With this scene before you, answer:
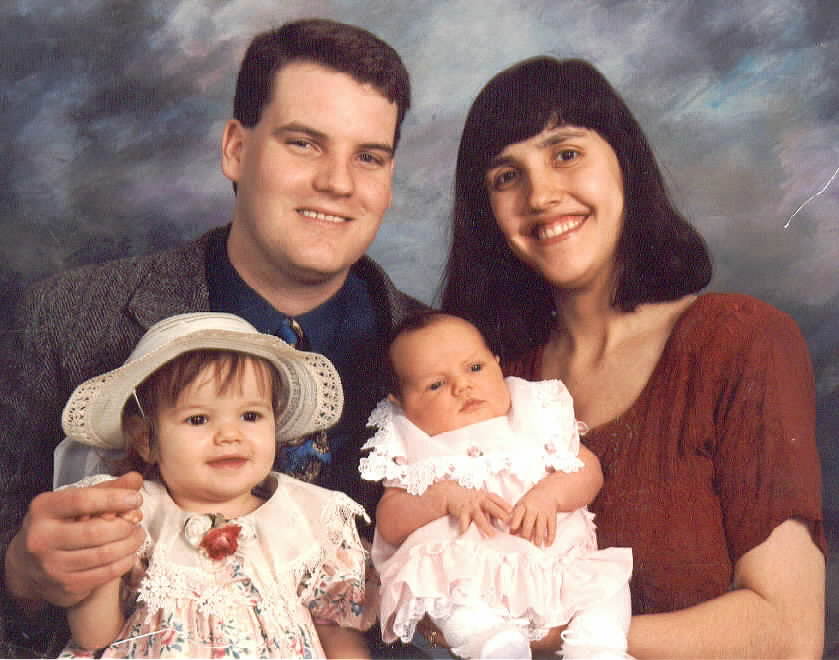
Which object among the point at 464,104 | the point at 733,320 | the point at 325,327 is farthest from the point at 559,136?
the point at 325,327

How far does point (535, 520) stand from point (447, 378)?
0.42 metres

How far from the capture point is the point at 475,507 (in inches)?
85.4

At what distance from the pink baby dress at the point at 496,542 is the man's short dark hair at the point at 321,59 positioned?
34.6 inches

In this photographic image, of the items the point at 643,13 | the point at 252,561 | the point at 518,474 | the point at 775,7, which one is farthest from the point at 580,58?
the point at 252,561

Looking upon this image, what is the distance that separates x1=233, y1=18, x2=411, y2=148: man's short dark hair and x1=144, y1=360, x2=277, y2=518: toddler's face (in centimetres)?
87

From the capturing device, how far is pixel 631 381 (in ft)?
8.13

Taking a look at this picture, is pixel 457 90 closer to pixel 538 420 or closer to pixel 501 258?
pixel 501 258

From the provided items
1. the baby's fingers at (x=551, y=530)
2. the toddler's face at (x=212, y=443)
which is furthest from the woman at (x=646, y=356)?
the toddler's face at (x=212, y=443)

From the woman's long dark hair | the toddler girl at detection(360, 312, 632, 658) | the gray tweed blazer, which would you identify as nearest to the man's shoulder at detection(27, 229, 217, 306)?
the gray tweed blazer

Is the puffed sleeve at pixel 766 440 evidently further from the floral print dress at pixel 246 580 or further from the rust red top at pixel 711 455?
the floral print dress at pixel 246 580

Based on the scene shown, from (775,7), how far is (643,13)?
1.19 ft

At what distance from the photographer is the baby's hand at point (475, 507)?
2154mm

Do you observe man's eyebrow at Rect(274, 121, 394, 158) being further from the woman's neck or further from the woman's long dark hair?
the woman's neck

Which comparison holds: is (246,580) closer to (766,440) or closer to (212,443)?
(212,443)
